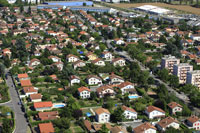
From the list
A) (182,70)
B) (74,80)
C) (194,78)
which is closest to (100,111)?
(74,80)

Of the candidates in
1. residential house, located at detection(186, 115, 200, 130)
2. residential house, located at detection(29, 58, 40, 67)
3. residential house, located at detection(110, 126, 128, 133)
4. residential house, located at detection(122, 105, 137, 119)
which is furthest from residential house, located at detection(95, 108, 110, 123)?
residential house, located at detection(29, 58, 40, 67)

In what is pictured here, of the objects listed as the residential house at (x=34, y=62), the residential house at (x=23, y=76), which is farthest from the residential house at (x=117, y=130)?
the residential house at (x=34, y=62)

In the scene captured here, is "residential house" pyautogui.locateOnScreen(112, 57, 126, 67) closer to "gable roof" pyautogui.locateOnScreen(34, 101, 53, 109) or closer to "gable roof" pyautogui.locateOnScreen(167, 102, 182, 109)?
"gable roof" pyautogui.locateOnScreen(167, 102, 182, 109)

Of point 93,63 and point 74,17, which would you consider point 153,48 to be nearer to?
point 93,63

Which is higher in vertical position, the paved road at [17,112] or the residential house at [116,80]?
the residential house at [116,80]

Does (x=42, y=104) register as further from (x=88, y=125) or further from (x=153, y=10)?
(x=153, y=10)

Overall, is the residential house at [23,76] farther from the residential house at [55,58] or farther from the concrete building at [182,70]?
the concrete building at [182,70]

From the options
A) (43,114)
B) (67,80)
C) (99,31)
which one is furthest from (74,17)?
(43,114)
